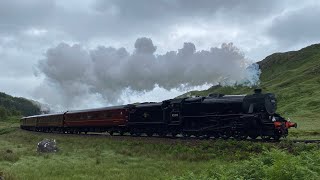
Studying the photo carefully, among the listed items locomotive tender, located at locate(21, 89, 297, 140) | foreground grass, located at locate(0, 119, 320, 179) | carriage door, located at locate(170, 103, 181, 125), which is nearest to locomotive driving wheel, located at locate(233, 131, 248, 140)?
locomotive tender, located at locate(21, 89, 297, 140)

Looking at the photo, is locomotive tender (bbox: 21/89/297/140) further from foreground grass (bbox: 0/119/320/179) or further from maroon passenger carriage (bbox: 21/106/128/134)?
foreground grass (bbox: 0/119/320/179)

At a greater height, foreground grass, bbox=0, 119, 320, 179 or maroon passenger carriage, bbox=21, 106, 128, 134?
maroon passenger carriage, bbox=21, 106, 128, 134

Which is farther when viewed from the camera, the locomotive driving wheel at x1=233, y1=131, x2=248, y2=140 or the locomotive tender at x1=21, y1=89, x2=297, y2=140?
the locomotive driving wheel at x1=233, y1=131, x2=248, y2=140

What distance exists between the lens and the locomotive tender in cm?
2988

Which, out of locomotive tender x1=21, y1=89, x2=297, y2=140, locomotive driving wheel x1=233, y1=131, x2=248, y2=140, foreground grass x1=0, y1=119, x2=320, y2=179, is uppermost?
locomotive tender x1=21, y1=89, x2=297, y2=140

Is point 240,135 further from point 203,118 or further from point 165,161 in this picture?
point 165,161

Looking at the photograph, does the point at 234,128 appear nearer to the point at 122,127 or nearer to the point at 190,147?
the point at 190,147

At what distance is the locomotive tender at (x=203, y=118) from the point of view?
29875 mm

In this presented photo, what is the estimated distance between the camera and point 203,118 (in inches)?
1325

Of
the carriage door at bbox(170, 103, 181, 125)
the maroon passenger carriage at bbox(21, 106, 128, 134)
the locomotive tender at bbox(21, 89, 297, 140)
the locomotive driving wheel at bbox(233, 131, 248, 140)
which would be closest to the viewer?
the locomotive tender at bbox(21, 89, 297, 140)

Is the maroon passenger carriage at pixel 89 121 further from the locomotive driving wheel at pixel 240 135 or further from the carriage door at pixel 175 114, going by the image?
the locomotive driving wheel at pixel 240 135

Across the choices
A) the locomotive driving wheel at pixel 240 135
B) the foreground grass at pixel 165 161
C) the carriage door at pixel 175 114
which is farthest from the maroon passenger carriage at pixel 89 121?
the locomotive driving wheel at pixel 240 135

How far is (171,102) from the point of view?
37281 mm

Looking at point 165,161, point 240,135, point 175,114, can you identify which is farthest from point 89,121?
point 165,161
